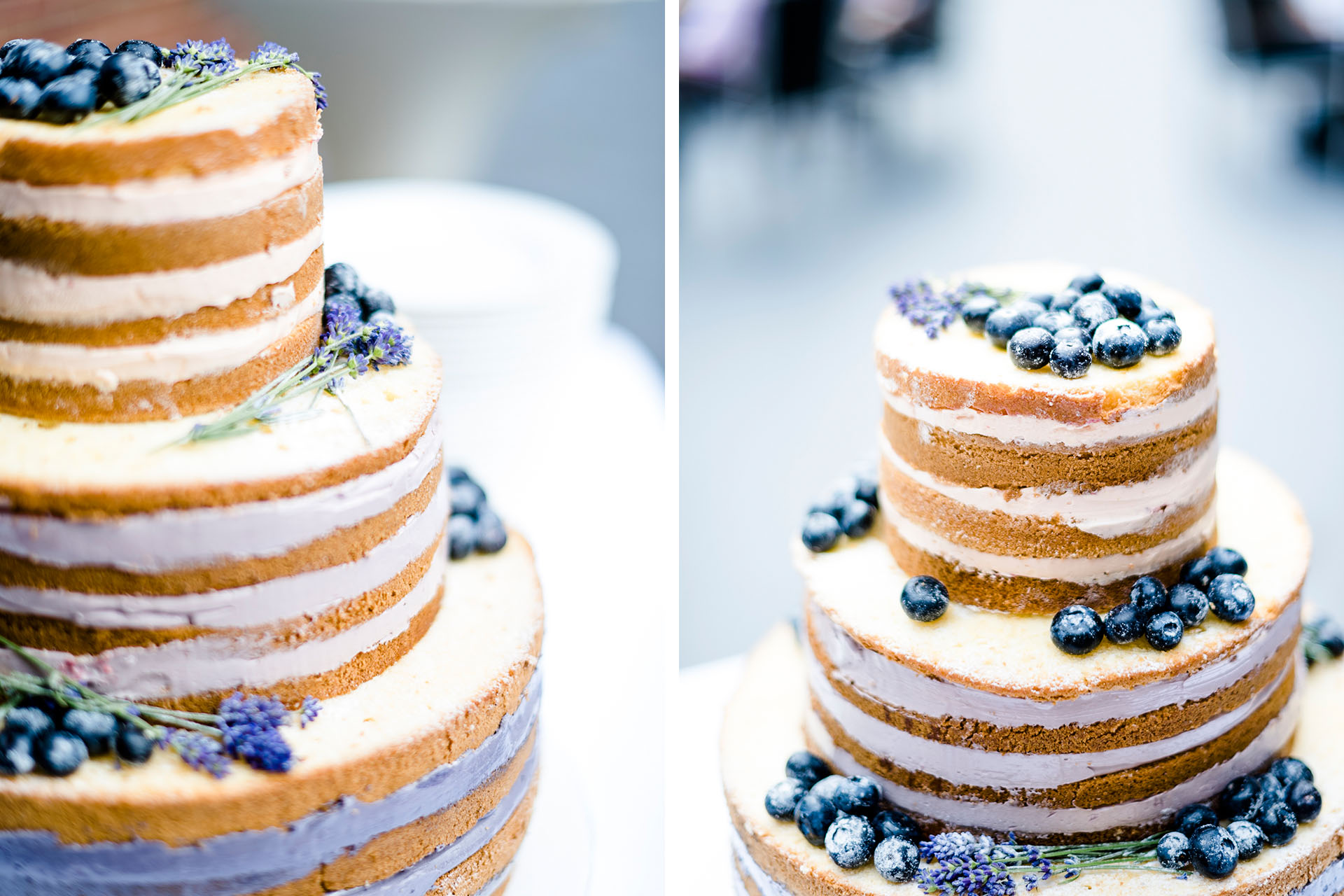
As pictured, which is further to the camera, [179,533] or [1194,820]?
[1194,820]

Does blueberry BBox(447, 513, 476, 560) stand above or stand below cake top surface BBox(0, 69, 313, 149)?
below

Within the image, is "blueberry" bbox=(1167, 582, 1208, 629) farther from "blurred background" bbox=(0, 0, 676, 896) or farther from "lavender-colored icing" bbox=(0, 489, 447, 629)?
"lavender-colored icing" bbox=(0, 489, 447, 629)

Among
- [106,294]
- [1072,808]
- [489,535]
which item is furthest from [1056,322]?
[106,294]

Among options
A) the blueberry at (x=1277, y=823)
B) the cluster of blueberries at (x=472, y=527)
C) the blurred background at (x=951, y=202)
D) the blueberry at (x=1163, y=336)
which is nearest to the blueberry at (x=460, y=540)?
the cluster of blueberries at (x=472, y=527)

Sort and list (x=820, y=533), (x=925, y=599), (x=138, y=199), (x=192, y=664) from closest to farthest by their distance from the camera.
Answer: (x=138, y=199) → (x=192, y=664) → (x=925, y=599) → (x=820, y=533)

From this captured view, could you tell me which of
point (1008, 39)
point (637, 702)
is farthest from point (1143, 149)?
point (637, 702)

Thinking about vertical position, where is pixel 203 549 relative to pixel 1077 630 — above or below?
above

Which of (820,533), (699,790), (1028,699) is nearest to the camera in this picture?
(1028,699)

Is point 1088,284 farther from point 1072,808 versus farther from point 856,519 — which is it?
point 1072,808

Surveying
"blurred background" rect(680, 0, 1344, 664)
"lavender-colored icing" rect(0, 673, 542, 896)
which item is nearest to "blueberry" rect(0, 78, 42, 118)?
"lavender-colored icing" rect(0, 673, 542, 896)
